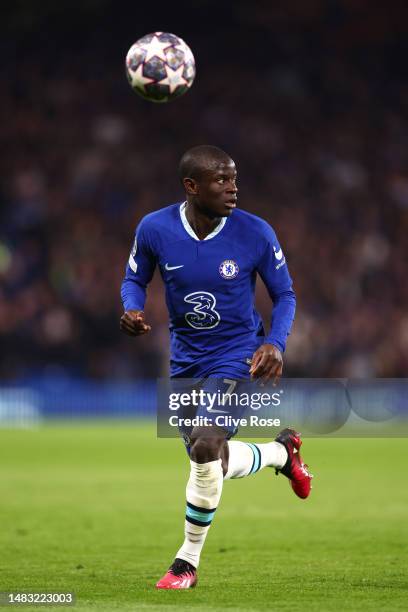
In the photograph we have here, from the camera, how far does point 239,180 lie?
94.0 ft

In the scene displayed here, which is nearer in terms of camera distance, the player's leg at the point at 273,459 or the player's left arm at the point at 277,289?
the player's left arm at the point at 277,289

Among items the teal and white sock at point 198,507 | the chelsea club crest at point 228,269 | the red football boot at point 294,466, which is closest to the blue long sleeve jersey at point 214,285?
the chelsea club crest at point 228,269

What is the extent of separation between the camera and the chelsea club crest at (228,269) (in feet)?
22.0

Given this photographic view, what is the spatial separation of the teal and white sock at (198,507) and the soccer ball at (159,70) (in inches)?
116

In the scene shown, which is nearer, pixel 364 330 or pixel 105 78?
pixel 364 330

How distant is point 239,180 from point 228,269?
22.1 metres

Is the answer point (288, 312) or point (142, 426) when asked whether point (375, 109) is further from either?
point (288, 312)

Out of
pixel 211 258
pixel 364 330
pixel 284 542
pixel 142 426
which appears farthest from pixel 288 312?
pixel 364 330

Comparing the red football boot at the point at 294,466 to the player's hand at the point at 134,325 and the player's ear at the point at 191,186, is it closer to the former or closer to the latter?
the player's hand at the point at 134,325

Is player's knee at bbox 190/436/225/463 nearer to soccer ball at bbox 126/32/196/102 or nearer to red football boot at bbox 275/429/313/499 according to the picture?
red football boot at bbox 275/429/313/499

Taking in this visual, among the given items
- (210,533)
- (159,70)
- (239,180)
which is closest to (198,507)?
(210,533)

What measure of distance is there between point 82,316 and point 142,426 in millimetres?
2675

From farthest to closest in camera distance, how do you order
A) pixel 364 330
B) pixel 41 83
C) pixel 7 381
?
pixel 41 83 < pixel 364 330 < pixel 7 381

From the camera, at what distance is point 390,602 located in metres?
5.73
